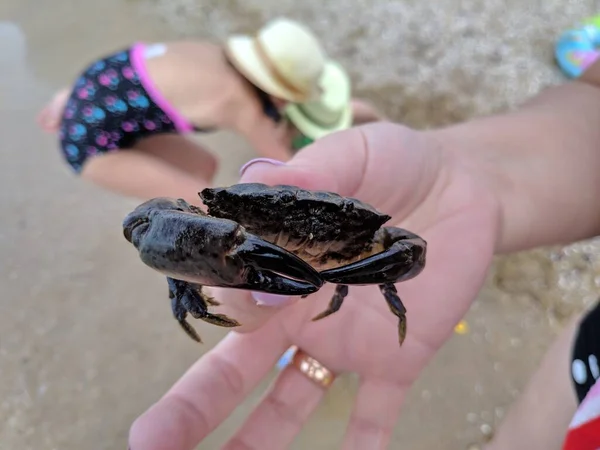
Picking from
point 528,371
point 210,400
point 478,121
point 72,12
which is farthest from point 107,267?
point 72,12

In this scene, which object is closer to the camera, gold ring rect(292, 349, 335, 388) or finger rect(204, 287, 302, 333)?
finger rect(204, 287, 302, 333)

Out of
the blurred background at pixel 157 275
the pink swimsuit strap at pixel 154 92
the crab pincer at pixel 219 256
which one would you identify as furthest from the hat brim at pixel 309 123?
the crab pincer at pixel 219 256

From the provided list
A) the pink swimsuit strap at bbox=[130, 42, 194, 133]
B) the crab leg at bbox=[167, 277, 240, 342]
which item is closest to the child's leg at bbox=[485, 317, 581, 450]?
the crab leg at bbox=[167, 277, 240, 342]

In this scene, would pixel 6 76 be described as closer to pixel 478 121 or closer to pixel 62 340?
pixel 62 340

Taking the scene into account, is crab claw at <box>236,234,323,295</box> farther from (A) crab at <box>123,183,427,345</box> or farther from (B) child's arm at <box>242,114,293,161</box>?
(B) child's arm at <box>242,114,293,161</box>

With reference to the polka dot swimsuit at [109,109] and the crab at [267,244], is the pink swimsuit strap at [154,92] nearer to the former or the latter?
the polka dot swimsuit at [109,109]
